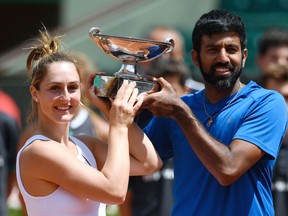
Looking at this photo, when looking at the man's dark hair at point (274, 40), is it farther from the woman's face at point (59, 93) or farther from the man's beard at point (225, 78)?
the woman's face at point (59, 93)

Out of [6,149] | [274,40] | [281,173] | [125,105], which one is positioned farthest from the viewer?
[274,40]

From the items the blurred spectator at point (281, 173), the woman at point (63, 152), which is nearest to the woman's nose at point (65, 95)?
the woman at point (63, 152)

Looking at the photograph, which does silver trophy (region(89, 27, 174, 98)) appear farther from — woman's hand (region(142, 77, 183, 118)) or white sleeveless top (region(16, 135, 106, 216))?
white sleeveless top (region(16, 135, 106, 216))

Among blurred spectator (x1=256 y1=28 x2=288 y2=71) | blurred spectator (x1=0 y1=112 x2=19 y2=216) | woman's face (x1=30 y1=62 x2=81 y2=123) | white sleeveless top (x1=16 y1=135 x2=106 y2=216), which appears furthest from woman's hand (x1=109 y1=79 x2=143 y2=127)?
blurred spectator (x1=256 y1=28 x2=288 y2=71)

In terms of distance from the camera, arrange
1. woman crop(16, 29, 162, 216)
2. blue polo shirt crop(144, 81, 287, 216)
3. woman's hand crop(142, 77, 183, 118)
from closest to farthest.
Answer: woman crop(16, 29, 162, 216), woman's hand crop(142, 77, 183, 118), blue polo shirt crop(144, 81, 287, 216)

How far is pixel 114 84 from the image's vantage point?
3.97 m

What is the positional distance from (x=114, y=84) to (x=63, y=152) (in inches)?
15.1

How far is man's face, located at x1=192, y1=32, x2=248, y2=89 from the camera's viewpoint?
4090 mm

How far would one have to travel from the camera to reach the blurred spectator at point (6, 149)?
681 centimetres

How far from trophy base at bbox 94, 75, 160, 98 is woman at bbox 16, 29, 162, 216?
5 cm

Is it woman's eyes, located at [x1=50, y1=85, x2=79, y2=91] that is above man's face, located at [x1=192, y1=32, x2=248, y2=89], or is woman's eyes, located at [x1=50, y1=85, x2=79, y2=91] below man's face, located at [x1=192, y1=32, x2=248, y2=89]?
below

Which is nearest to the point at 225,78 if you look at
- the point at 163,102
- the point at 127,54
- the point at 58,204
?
the point at 163,102

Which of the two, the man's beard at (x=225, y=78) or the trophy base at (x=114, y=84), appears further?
the man's beard at (x=225, y=78)

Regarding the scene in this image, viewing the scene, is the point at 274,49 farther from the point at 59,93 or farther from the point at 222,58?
the point at 59,93
